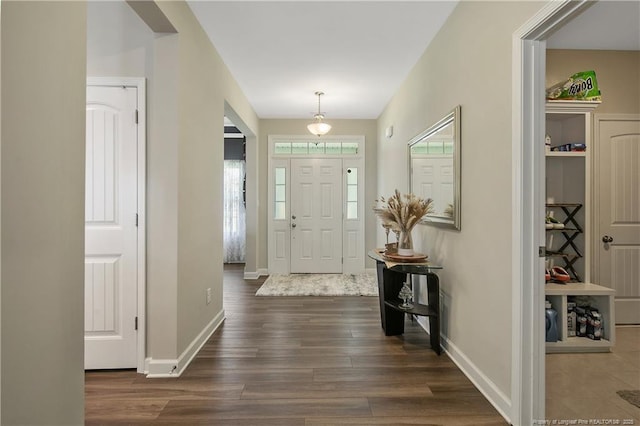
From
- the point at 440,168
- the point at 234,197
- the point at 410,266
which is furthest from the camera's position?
the point at 234,197

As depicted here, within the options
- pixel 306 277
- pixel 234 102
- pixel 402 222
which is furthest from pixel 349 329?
pixel 234 102

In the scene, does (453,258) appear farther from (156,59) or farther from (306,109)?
(306,109)

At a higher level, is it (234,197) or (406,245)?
(234,197)

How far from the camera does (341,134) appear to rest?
584 cm

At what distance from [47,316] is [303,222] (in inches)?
188

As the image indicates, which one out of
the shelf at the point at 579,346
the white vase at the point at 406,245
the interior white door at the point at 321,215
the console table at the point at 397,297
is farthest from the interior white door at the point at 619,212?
the interior white door at the point at 321,215

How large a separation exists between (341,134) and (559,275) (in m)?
3.97

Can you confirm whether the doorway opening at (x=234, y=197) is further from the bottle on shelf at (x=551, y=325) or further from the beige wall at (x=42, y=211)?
the beige wall at (x=42, y=211)

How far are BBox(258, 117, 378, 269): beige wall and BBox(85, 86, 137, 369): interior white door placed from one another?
344cm

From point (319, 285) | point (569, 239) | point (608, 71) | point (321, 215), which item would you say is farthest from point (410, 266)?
point (321, 215)

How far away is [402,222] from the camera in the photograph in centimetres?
285

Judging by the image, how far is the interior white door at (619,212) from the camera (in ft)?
10.6

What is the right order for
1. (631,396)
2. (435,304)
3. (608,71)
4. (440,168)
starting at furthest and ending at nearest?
(608,71)
(440,168)
(435,304)
(631,396)

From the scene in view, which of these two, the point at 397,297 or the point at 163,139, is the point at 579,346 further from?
the point at 163,139
